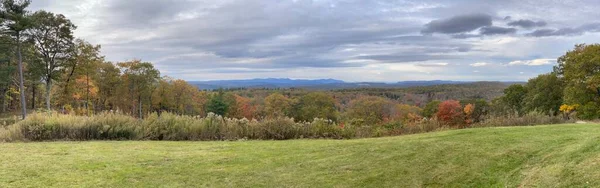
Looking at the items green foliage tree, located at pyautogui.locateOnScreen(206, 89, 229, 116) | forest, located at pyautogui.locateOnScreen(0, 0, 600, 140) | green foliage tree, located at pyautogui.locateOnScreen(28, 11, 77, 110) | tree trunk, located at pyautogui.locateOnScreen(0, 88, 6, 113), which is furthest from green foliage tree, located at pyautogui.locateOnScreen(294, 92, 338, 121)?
tree trunk, located at pyautogui.locateOnScreen(0, 88, 6, 113)

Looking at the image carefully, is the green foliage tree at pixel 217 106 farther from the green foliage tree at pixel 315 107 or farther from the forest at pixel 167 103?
the green foliage tree at pixel 315 107

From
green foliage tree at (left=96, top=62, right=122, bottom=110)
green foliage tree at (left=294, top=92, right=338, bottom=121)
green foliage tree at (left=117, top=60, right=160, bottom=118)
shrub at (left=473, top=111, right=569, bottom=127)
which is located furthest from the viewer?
green foliage tree at (left=294, top=92, right=338, bottom=121)

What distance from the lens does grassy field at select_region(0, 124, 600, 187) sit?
153 inches

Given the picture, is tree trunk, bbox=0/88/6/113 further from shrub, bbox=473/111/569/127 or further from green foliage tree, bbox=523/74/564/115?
green foliage tree, bbox=523/74/564/115

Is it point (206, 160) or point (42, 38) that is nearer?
point (206, 160)

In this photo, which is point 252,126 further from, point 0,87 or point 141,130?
point 0,87

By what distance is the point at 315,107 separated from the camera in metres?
63.7

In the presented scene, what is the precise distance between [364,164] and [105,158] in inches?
157

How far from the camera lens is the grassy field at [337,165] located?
3.89 metres

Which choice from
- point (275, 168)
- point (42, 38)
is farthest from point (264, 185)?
point (42, 38)

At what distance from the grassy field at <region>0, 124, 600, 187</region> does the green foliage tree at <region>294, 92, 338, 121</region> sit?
55167 millimetres

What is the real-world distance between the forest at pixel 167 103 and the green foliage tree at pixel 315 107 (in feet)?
0.68

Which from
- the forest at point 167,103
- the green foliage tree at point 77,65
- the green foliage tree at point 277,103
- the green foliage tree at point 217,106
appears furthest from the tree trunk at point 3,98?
the green foliage tree at point 277,103

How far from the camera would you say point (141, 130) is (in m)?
8.66
